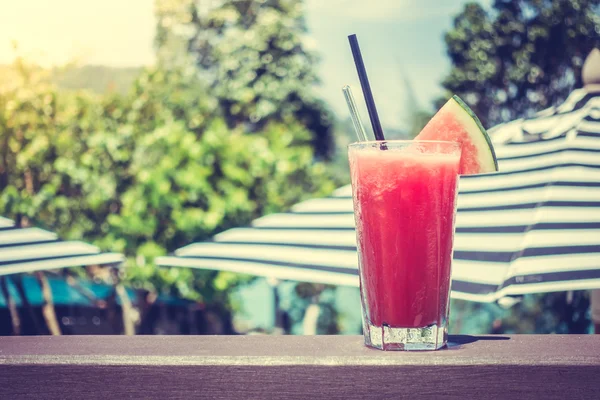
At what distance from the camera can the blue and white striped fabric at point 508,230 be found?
211 centimetres

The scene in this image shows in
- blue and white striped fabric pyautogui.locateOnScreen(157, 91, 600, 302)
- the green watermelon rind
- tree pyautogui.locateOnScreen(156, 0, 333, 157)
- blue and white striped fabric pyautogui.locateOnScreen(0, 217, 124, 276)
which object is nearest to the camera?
the green watermelon rind

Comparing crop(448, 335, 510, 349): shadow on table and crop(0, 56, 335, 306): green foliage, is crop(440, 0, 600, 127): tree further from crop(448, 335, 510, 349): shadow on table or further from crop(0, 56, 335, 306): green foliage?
crop(448, 335, 510, 349): shadow on table

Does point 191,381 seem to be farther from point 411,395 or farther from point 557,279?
point 557,279

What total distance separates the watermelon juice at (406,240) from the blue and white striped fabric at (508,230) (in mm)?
1021

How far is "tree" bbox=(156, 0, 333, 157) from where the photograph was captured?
68.5 feet

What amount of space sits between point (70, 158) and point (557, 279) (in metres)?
9.02

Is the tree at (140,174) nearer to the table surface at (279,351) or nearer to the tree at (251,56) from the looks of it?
the table surface at (279,351)

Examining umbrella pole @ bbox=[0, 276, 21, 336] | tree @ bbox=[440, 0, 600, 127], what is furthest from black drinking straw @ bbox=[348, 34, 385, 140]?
tree @ bbox=[440, 0, 600, 127]

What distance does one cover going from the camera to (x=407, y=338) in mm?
1039

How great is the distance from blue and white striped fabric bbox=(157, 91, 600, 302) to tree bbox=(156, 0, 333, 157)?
1761 cm

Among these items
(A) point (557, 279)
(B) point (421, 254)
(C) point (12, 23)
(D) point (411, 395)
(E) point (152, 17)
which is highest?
(E) point (152, 17)

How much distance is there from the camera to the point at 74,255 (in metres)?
2.75

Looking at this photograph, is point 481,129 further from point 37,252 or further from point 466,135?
point 37,252

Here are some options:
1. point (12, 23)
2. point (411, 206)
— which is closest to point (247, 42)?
point (12, 23)
